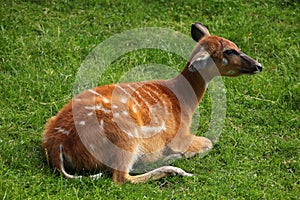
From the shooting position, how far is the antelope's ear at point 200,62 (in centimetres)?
608

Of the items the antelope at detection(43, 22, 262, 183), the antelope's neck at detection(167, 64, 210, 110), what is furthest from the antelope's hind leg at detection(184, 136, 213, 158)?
the antelope's neck at detection(167, 64, 210, 110)

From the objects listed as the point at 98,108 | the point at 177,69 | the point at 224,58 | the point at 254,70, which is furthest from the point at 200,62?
the point at 177,69

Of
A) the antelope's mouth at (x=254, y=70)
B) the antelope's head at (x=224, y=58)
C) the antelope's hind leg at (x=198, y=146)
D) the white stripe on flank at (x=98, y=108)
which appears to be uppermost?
the antelope's head at (x=224, y=58)

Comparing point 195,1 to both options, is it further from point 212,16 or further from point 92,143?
point 92,143

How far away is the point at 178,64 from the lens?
775cm

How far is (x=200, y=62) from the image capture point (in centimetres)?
611

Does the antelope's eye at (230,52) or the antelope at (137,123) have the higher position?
the antelope's eye at (230,52)

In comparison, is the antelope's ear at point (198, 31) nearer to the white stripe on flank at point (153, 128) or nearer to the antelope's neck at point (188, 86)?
the antelope's neck at point (188, 86)

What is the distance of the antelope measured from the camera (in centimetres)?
559

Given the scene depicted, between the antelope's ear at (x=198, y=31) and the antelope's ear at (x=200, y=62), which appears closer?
the antelope's ear at (x=200, y=62)

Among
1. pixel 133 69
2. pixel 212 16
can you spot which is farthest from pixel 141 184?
pixel 212 16

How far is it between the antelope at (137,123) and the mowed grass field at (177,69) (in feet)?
0.52

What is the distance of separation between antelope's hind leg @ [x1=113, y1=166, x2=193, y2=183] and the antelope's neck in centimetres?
79

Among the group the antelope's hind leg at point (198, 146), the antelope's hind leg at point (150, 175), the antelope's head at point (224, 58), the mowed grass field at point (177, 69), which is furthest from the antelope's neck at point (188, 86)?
the antelope's hind leg at point (150, 175)
